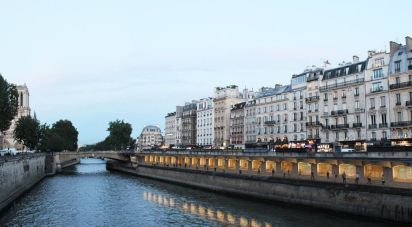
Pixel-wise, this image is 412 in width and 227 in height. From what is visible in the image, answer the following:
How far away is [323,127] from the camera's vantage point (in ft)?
302

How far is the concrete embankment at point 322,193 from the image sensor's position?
44531 millimetres

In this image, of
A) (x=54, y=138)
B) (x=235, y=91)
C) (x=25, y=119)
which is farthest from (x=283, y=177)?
(x=54, y=138)

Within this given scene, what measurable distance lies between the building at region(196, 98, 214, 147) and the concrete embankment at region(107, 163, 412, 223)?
6736 centimetres

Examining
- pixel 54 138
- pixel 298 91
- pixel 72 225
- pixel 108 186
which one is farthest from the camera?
pixel 54 138

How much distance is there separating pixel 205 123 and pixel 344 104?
2982 inches

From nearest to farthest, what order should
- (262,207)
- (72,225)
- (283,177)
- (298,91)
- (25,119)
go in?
(72,225) → (262,207) → (283,177) → (298,91) → (25,119)

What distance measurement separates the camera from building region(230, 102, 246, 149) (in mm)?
131125

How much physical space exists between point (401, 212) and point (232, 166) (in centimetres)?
4354

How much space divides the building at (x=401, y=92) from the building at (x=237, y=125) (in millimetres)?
57593

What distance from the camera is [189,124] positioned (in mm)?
174000

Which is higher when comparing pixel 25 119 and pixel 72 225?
pixel 25 119

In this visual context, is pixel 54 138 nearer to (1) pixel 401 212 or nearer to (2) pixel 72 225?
(2) pixel 72 225

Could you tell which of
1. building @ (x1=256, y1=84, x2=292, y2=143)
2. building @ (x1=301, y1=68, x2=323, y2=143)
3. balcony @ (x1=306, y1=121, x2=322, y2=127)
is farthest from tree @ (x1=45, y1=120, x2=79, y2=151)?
balcony @ (x1=306, y1=121, x2=322, y2=127)

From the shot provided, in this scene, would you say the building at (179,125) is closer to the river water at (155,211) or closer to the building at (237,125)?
the building at (237,125)
